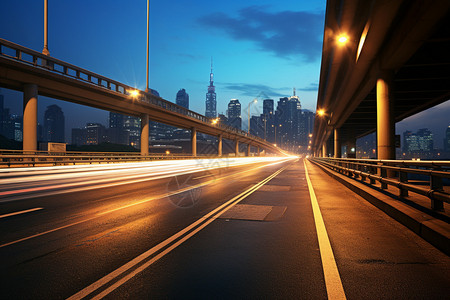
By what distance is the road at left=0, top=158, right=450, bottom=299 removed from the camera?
336cm

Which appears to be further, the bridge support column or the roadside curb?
the bridge support column

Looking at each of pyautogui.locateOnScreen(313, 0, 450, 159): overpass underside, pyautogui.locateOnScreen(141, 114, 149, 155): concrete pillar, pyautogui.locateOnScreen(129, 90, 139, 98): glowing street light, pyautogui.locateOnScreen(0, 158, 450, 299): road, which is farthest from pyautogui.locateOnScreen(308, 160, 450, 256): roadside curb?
pyautogui.locateOnScreen(141, 114, 149, 155): concrete pillar

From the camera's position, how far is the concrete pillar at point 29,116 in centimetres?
2872

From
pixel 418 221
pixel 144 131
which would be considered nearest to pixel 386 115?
pixel 418 221

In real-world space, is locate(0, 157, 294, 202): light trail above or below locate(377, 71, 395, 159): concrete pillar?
below

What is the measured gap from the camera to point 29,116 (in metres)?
29.3

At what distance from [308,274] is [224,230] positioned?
97.6 inches

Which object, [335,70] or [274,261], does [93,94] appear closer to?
[335,70]

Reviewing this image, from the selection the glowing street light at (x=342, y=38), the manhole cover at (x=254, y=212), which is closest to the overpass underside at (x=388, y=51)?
the glowing street light at (x=342, y=38)

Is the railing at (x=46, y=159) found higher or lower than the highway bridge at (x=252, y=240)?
higher

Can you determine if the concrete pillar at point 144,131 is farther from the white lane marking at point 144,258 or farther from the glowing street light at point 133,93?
the white lane marking at point 144,258

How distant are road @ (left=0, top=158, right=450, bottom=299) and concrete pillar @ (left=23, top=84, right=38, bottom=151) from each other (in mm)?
23795

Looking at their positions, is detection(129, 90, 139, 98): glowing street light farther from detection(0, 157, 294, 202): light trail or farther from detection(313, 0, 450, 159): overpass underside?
detection(313, 0, 450, 159): overpass underside

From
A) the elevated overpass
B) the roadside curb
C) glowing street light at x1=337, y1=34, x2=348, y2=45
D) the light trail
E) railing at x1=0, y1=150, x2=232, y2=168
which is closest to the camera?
the roadside curb
